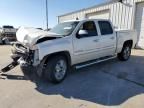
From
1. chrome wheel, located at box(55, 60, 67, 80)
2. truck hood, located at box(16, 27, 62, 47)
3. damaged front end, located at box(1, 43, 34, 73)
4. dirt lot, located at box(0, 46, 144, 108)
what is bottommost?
dirt lot, located at box(0, 46, 144, 108)

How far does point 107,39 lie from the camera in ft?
23.0

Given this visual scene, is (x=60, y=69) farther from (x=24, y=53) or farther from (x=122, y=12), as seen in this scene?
(x=122, y=12)

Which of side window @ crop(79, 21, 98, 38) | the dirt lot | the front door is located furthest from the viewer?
side window @ crop(79, 21, 98, 38)

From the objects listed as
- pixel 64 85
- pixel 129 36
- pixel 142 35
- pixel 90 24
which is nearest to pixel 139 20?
pixel 142 35

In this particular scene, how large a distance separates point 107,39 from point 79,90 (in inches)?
112

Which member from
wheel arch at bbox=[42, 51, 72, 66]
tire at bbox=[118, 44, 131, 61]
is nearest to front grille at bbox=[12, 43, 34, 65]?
wheel arch at bbox=[42, 51, 72, 66]

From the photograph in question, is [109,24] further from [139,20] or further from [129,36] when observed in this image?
[139,20]

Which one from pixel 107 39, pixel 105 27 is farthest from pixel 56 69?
pixel 105 27

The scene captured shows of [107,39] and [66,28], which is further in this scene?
[107,39]

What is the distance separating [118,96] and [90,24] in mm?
2956

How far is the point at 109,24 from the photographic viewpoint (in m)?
7.43

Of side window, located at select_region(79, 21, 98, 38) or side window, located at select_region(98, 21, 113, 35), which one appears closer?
side window, located at select_region(79, 21, 98, 38)

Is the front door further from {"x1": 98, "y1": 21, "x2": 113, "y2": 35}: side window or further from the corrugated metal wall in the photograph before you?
Result: the corrugated metal wall

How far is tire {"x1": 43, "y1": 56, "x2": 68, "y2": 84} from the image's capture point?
513 cm
